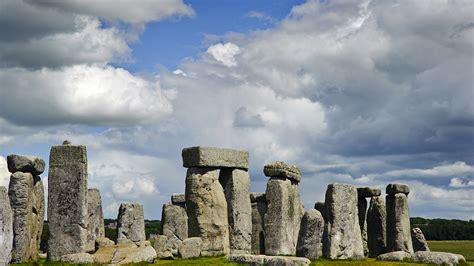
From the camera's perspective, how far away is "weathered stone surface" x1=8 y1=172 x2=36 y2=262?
26.0 meters

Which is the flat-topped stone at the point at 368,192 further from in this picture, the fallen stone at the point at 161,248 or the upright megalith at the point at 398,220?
the fallen stone at the point at 161,248

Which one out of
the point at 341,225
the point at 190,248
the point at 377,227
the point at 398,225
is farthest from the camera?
the point at 377,227

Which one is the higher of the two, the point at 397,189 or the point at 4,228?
the point at 397,189

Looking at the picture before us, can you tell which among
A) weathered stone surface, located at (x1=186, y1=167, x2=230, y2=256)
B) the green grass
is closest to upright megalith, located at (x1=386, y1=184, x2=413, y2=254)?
weathered stone surface, located at (x1=186, y1=167, x2=230, y2=256)

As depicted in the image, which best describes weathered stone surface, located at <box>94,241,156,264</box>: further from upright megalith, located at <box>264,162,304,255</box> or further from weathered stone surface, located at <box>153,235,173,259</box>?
upright megalith, located at <box>264,162,304,255</box>

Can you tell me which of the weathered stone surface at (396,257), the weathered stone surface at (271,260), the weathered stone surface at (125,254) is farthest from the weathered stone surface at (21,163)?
the weathered stone surface at (396,257)

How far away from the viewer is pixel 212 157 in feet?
98.6

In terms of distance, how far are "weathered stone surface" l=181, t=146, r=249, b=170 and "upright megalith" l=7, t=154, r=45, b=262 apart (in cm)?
570

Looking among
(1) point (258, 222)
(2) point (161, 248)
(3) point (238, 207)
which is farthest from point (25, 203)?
(1) point (258, 222)

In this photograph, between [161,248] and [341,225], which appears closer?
[161,248]

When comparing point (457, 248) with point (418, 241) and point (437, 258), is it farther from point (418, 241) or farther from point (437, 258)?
point (437, 258)

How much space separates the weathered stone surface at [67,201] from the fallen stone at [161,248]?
3068mm

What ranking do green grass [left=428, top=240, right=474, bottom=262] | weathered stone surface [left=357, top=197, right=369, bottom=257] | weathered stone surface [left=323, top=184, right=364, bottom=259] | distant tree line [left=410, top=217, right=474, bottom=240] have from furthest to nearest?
distant tree line [left=410, top=217, right=474, bottom=240] → green grass [left=428, top=240, right=474, bottom=262] → weathered stone surface [left=357, top=197, right=369, bottom=257] → weathered stone surface [left=323, top=184, right=364, bottom=259]

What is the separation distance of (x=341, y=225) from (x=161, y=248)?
6.57 metres
